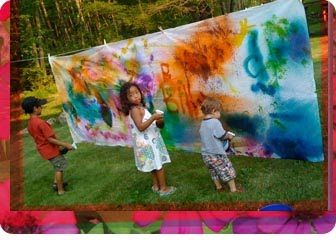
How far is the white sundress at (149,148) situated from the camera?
134 inches

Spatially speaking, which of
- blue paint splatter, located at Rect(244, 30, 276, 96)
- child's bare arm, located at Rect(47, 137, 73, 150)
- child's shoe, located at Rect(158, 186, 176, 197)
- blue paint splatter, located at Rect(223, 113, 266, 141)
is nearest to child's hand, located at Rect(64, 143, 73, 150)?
child's bare arm, located at Rect(47, 137, 73, 150)

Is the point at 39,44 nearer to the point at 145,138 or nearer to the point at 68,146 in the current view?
the point at 68,146

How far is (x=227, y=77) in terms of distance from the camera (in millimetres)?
3273

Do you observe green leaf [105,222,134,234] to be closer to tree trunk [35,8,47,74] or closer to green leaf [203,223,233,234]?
green leaf [203,223,233,234]

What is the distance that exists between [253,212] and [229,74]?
82 cm

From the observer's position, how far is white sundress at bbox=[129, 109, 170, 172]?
339cm

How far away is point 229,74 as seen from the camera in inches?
129

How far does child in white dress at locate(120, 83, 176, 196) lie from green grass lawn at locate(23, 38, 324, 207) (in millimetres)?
42

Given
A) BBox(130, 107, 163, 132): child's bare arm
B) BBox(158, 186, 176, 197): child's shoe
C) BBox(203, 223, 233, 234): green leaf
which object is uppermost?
BBox(130, 107, 163, 132): child's bare arm

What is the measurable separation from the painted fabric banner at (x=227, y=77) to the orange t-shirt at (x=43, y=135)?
0.23 meters

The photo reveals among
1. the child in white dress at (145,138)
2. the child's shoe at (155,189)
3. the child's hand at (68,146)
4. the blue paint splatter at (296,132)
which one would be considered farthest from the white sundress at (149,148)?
the blue paint splatter at (296,132)

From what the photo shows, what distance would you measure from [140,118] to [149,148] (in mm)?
189

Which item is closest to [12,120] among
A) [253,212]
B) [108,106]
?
[108,106]

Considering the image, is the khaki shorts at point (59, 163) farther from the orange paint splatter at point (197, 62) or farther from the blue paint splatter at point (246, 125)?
the blue paint splatter at point (246, 125)
